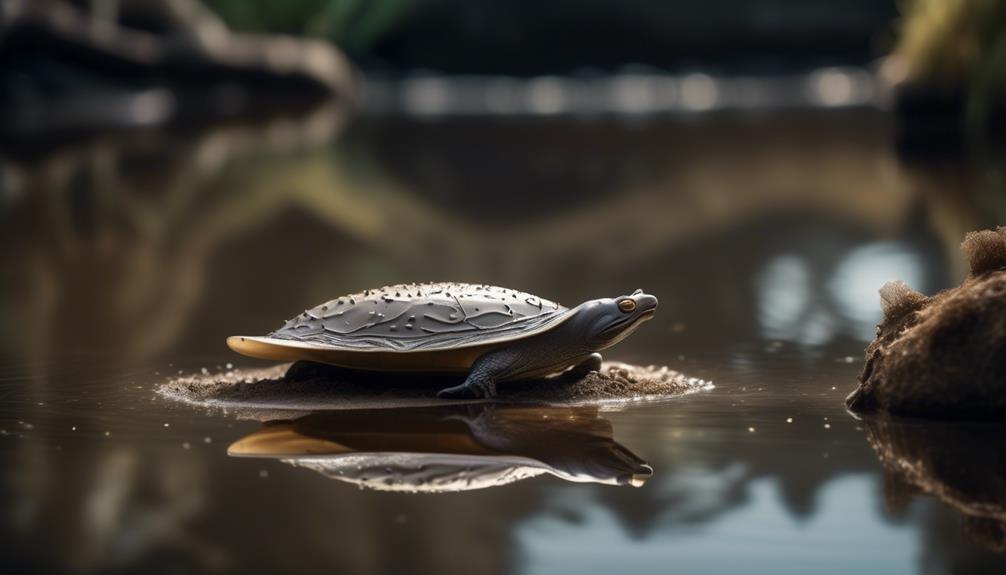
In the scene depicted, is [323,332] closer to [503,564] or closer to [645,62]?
[503,564]

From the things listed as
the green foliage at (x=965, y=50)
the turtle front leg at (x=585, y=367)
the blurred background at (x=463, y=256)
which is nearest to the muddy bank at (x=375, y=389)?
the turtle front leg at (x=585, y=367)

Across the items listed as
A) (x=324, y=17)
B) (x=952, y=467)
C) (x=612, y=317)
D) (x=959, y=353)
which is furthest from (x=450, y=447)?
(x=324, y=17)

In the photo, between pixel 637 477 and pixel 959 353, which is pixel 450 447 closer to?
pixel 637 477

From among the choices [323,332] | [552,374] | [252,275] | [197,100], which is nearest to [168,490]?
[323,332]

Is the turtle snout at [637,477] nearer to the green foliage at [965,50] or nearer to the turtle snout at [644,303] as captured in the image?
the turtle snout at [644,303]

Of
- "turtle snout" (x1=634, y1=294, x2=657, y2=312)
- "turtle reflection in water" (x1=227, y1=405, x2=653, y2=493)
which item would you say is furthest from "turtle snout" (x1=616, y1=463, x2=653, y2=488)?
"turtle snout" (x1=634, y1=294, x2=657, y2=312)
